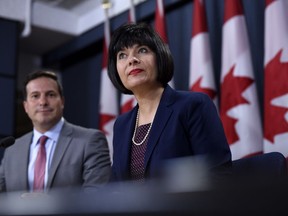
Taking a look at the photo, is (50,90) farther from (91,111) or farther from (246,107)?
(91,111)

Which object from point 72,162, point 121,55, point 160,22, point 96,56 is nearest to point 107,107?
point 160,22

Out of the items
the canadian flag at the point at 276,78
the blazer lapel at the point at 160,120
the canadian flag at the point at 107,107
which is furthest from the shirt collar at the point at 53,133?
the canadian flag at the point at 107,107

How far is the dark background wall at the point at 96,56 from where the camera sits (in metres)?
3.74

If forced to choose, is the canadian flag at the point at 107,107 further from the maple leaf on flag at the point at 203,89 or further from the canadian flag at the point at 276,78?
the canadian flag at the point at 276,78

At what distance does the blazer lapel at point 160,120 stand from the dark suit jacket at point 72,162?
714 mm

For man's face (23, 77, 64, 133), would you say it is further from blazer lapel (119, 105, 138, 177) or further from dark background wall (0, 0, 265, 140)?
dark background wall (0, 0, 265, 140)

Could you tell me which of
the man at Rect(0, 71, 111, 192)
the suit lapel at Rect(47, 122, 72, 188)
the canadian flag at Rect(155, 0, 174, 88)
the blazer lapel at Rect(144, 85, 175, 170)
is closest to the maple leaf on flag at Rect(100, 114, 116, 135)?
the canadian flag at Rect(155, 0, 174, 88)

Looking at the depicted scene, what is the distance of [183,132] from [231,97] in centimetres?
175

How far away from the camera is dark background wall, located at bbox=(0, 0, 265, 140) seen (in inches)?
147

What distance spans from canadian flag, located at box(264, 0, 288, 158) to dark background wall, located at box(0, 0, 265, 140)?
21.8 inches

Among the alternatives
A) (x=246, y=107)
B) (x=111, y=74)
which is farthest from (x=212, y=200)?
(x=246, y=107)

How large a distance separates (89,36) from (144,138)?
3.95m

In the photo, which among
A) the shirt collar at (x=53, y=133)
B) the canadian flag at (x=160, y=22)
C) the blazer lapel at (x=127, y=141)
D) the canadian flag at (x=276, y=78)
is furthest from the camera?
the canadian flag at (x=160, y=22)

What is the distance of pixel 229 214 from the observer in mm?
293
